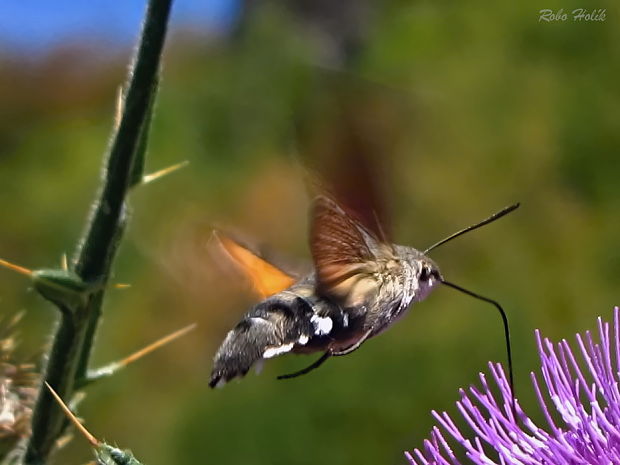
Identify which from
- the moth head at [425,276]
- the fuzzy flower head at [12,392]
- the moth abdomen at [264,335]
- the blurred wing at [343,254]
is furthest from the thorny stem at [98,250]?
the moth head at [425,276]

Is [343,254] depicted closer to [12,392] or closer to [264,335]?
[264,335]

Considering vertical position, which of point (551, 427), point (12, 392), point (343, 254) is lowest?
point (551, 427)

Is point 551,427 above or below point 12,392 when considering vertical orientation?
below

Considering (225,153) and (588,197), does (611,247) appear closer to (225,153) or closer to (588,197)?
(588,197)

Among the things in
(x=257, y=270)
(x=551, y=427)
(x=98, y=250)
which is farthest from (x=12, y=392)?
(x=551, y=427)

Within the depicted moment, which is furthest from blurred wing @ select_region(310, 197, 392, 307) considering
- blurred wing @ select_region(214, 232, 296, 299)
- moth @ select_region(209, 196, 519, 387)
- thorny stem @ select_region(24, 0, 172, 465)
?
thorny stem @ select_region(24, 0, 172, 465)

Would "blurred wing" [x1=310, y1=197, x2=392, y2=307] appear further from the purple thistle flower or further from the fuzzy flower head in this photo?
the fuzzy flower head
